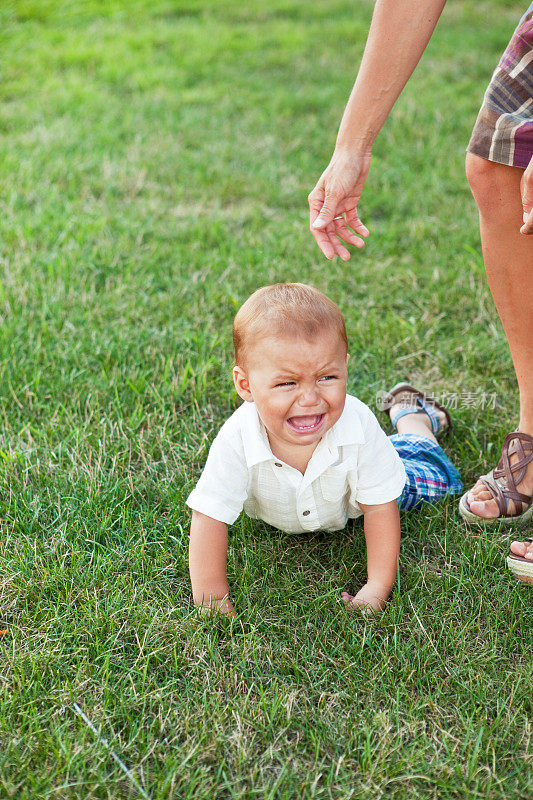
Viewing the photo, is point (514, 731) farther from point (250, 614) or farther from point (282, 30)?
point (282, 30)

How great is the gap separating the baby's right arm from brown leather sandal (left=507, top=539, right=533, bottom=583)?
2.55ft

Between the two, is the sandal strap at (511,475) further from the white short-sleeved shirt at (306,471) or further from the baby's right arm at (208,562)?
the baby's right arm at (208,562)

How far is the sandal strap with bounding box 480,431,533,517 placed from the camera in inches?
95.3

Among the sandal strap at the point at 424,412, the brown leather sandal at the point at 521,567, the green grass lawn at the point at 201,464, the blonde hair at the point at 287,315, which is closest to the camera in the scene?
the green grass lawn at the point at 201,464

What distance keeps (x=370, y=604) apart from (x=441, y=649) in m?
0.21

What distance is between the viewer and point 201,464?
2656mm

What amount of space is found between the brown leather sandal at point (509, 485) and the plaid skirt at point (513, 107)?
2.74 ft

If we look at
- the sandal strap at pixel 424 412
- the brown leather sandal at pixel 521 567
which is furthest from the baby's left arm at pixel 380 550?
the sandal strap at pixel 424 412

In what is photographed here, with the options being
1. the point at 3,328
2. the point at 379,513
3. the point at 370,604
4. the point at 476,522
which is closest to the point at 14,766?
the point at 370,604

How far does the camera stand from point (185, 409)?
2932 millimetres

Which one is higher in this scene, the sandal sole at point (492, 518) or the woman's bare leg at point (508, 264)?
the woman's bare leg at point (508, 264)

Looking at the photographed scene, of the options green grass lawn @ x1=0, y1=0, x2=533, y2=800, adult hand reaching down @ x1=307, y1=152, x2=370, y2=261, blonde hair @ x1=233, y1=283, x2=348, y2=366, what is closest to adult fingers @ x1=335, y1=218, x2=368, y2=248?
adult hand reaching down @ x1=307, y1=152, x2=370, y2=261

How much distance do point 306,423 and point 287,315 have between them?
277 millimetres

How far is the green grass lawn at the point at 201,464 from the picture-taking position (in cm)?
176
